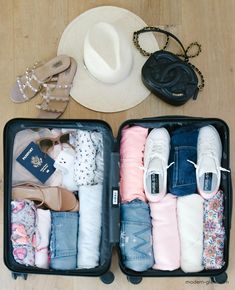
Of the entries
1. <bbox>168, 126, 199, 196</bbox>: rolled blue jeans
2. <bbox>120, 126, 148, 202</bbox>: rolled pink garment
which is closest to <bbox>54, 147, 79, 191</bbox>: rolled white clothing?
<bbox>120, 126, 148, 202</bbox>: rolled pink garment

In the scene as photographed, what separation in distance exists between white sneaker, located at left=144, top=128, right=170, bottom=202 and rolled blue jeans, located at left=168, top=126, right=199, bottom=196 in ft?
0.06

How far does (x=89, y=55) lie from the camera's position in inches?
48.9

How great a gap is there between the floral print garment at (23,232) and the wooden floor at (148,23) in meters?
0.16

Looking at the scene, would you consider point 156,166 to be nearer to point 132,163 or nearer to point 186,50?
point 132,163

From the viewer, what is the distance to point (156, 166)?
3.73ft

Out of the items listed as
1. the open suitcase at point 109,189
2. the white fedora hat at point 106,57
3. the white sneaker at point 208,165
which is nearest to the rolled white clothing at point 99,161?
the open suitcase at point 109,189

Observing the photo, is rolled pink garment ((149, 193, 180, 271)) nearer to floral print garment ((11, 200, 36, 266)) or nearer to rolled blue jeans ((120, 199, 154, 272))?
rolled blue jeans ((120, 199, 154, 272))

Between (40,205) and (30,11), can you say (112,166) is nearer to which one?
(40,205)

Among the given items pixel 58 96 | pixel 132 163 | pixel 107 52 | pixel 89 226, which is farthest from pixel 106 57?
pixel 89 226

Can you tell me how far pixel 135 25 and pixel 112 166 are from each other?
41 cm

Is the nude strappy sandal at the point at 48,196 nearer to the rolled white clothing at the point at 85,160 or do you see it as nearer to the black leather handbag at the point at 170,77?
the rolled white clothing at the point at 85,160

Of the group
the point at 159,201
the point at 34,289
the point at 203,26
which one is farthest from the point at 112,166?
the point at 203,26

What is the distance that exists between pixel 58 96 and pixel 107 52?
174mm

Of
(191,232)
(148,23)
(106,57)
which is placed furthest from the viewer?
(148,23)
